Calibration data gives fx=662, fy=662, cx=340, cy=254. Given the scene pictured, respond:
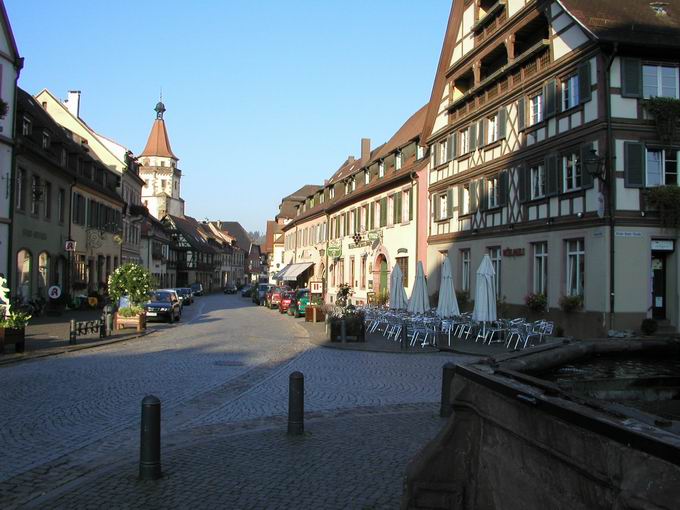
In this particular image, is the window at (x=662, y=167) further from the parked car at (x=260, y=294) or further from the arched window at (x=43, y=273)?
the parked car at (x=260, y=294)

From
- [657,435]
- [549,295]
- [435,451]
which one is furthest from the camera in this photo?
[549,295]

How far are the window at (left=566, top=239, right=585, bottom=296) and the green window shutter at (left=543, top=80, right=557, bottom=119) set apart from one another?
436 cm

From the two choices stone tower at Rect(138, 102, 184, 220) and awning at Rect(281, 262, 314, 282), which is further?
stone tower at Rect(138, 102, 184, 220)

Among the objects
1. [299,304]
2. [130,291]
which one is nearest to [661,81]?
[130,291]

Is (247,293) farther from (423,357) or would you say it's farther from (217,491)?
(217,491)

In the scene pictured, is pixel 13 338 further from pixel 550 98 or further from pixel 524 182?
pixel 550 98

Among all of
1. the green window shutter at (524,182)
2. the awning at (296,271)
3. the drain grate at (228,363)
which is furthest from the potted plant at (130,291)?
the awning at (296,271)

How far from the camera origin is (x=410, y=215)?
114ft

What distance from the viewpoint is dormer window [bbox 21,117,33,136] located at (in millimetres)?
30227

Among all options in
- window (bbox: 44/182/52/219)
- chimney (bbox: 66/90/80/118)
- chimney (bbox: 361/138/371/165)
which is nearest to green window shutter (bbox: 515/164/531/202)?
window (bbox: 44/182/52/219)

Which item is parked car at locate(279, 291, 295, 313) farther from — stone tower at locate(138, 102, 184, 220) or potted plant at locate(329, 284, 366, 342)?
stone tower at locate(138, 102, 184, 220)

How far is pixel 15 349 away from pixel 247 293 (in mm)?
59949

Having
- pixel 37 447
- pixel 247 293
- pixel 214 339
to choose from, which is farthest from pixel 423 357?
pixel 247 293

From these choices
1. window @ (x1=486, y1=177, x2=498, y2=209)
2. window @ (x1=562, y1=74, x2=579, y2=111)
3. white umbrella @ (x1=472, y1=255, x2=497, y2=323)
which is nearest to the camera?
white umbrella @ (x1=472, y1=255, x2=497, y2=323)
